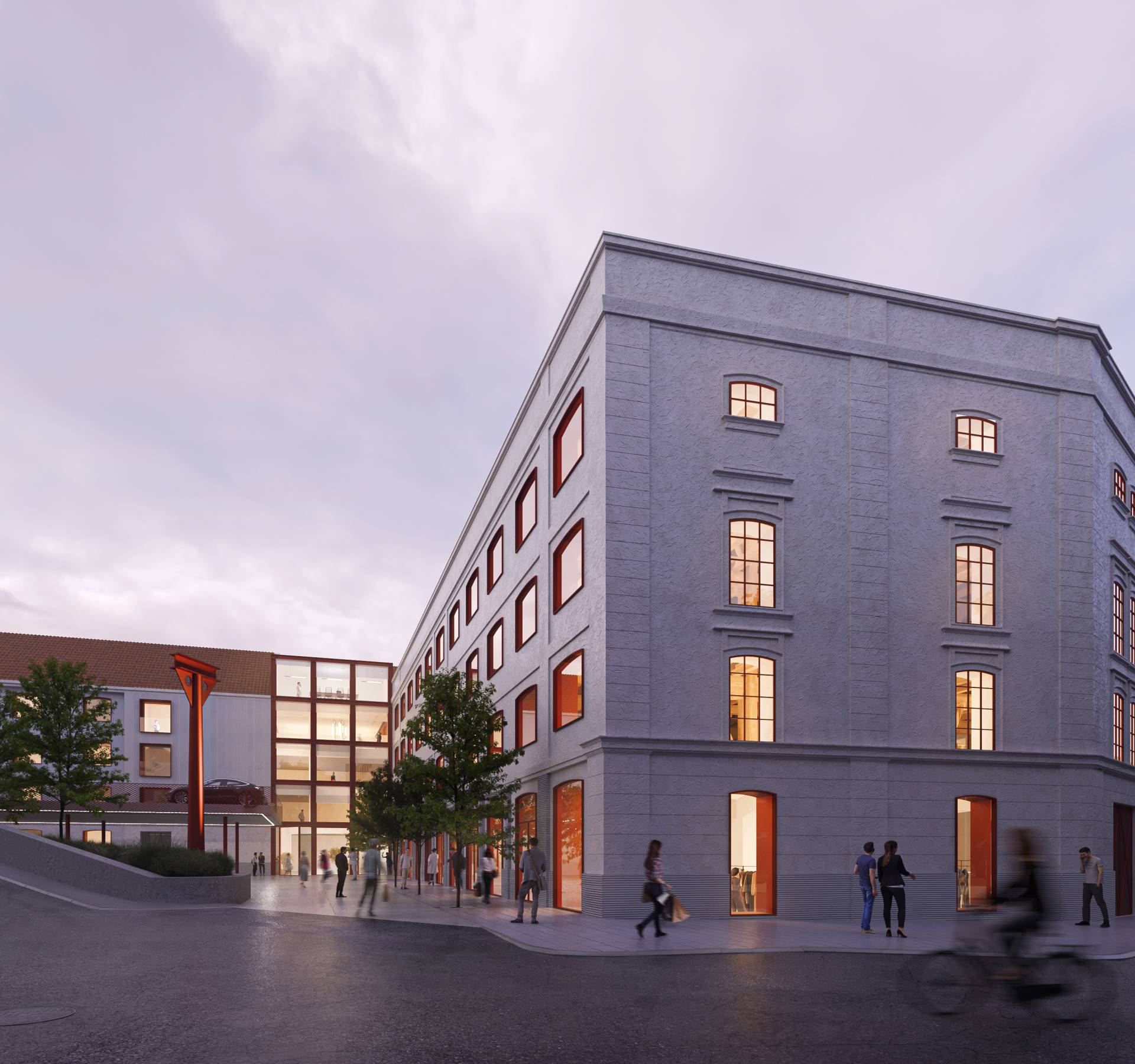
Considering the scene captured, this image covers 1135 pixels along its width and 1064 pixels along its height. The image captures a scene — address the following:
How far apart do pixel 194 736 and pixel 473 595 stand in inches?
600

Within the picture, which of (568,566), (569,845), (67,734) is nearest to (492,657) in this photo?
(568,566)

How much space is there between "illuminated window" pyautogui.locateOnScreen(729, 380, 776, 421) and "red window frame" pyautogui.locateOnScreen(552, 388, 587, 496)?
3680mm

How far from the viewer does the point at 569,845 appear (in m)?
26.7

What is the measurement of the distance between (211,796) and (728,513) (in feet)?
163

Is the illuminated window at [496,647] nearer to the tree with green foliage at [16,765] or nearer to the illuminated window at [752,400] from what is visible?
the illuminated window at [752,400]

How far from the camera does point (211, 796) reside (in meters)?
65.2

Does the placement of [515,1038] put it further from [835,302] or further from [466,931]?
[835,302]

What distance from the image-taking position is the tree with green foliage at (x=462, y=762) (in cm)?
2855

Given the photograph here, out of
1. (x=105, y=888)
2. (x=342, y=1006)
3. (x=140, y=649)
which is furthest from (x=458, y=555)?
(x=342, y=1006)

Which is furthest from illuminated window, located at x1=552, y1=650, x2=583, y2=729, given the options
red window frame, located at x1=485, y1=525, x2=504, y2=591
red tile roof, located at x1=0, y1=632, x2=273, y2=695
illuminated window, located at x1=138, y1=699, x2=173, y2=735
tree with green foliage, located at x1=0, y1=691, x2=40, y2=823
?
illuminated window, located at x1=138, y1=699, x2=173, y2=735

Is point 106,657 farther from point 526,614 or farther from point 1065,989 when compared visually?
point 1065,989

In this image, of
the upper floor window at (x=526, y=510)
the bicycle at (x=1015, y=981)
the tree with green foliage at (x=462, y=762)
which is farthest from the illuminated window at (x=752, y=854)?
the bicycle at (x=1015, y=981)

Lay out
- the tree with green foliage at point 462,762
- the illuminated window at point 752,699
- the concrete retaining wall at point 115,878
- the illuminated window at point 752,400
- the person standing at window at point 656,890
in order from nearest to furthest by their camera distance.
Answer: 1. the person standing at window at point 656,890
2. the illuminated window at point 752,699
3. the illuminated window at point 752,400
4. the concrete retaining wall at point 115,878
5. the tree with green foliage at point 462,762

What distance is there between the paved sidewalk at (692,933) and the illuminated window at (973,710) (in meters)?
4.33
